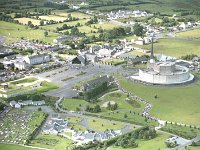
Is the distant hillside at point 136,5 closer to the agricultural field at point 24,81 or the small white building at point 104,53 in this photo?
the small white building at point 104,53

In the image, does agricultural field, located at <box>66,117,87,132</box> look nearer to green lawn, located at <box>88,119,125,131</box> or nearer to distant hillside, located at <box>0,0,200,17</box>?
green lawn, located at <box>88,119,125,131</box>

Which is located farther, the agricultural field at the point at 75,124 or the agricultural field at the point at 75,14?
the agricultural field at the point at 75,14

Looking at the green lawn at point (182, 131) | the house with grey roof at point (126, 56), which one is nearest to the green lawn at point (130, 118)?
the green lawn at point (182, 131)

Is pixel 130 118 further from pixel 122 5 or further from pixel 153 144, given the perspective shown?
pixel 122 5

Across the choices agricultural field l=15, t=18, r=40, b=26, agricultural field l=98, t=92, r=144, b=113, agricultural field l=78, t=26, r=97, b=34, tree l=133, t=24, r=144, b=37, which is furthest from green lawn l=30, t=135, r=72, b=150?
agricultural field l=15, t=18, r=40, b=26

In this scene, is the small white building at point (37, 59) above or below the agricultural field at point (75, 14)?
below

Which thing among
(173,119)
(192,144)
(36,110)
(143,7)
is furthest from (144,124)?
(143,7)
